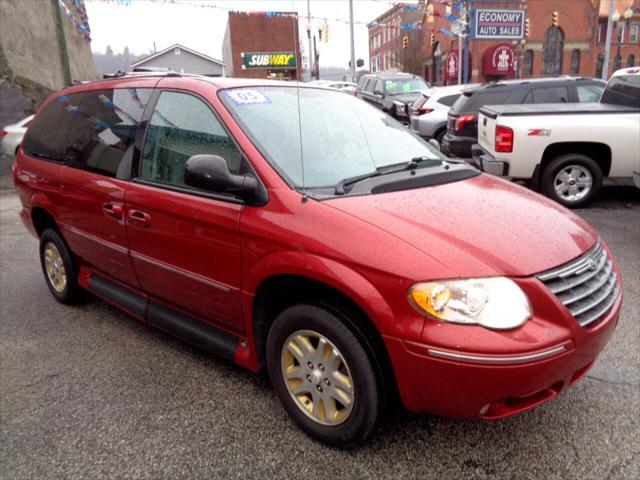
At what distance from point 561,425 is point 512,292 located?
104 centimetres

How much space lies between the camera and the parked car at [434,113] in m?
12.3

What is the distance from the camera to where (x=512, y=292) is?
79.8 inches

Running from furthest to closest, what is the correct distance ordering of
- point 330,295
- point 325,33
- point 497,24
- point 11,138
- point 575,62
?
point 575,62 → point 497,24 → point 325,33 → point 11,138 → point 330,295

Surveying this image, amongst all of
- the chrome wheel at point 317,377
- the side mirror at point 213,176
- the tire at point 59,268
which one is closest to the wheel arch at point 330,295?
the chrome wheel at point 317,377

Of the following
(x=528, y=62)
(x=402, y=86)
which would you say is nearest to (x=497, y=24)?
(x=402, y=86)

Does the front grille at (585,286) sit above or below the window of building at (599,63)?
below

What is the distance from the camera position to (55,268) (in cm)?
434

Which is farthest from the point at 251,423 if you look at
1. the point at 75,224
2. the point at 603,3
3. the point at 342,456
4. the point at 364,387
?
the point at 603,3

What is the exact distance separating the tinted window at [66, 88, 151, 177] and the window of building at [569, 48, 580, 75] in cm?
4739

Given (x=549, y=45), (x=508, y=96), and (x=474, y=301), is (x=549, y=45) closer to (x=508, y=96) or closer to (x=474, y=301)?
(x=508, y=96)

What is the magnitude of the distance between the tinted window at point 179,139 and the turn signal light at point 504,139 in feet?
16.7

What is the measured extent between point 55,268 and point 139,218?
5.66ft

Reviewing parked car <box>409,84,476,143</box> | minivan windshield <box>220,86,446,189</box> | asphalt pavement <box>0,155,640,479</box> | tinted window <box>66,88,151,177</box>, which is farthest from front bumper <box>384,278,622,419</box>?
parked car <box>409,84,476,143</box>

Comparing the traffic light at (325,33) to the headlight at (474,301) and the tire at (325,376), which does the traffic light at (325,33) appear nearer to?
the tire at (325,376)
